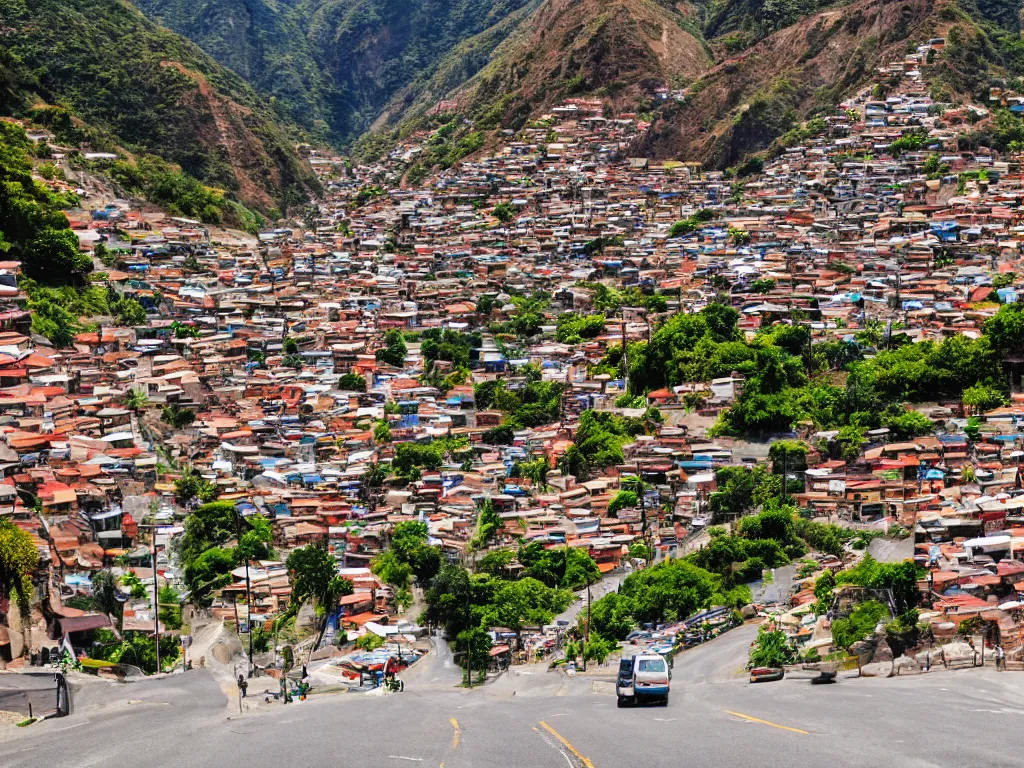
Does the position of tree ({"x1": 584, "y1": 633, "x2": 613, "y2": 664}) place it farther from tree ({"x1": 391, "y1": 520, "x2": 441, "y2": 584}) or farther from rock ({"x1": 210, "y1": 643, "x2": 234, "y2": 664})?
tree ({"x1": 391, "y1": 520, "x2": 441, "y2": 584})

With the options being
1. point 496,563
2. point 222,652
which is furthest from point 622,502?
point 222,652

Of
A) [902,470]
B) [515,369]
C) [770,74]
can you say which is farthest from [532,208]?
[902,470]

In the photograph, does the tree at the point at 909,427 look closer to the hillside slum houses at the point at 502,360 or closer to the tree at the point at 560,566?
the hillside slum houses at the point at 502,360

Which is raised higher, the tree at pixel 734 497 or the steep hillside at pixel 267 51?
the steep hillside at pixel 267 51

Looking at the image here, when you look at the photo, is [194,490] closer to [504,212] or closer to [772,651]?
[772,651]

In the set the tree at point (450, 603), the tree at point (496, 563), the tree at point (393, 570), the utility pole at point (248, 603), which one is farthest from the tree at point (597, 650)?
the tree at point (393, 570)

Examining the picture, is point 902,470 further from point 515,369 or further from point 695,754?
point 695,754
